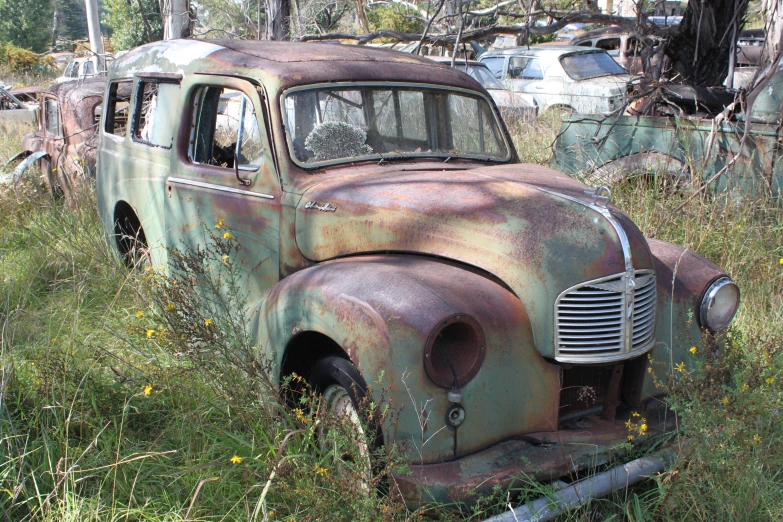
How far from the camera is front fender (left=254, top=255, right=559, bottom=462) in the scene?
2.53 metres

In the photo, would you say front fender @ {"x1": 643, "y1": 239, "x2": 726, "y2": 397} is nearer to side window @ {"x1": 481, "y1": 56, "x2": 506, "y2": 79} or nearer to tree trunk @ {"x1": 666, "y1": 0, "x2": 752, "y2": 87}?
tree trunk @ {"x1": 666, "y1": 0, "x2": 752, "y2": 87}

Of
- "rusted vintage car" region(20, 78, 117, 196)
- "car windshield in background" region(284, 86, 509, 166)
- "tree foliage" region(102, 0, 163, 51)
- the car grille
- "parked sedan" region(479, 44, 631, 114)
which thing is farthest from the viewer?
"tree foliage" region(102, 0, 163, 51)

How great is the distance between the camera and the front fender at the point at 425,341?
8.29ft

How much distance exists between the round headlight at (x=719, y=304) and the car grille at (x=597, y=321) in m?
0.57

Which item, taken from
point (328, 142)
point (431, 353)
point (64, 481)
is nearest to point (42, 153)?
point (328, 142)

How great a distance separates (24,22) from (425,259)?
39.4 m

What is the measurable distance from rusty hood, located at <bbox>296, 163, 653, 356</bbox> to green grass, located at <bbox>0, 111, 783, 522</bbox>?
0.59 metres

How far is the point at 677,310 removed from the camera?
323cm

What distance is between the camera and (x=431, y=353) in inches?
103

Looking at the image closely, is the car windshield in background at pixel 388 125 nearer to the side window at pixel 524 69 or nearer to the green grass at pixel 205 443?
the green grass at pixel 205 443

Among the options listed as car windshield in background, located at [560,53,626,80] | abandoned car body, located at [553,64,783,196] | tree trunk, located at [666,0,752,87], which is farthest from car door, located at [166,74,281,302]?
car windshield in background, located at [560,53,626,80]

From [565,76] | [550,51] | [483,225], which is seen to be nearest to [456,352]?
[483,225]

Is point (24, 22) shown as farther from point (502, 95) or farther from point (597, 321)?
point (597, 321)

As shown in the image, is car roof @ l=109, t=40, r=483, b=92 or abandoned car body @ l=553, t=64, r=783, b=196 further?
abandoned car body @ l=553, t=64, r=783, b=196
